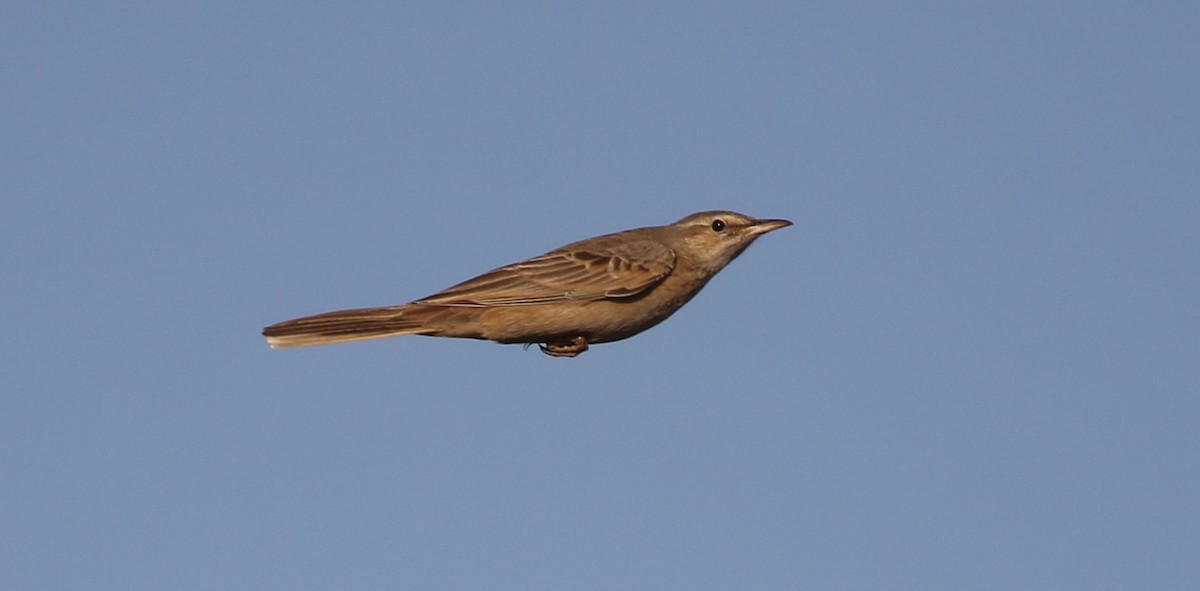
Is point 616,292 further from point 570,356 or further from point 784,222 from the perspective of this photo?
point 784,222

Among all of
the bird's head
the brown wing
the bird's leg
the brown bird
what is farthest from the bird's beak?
the bird's leg

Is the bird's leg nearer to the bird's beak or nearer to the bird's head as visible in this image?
the bird's head

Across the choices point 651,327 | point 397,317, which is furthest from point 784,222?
point 397,317

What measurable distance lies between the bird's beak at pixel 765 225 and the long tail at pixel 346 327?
12.1 ft

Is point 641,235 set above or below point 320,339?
above

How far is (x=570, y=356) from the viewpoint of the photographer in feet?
44.3

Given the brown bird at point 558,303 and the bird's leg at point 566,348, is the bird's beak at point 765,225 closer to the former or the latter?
the brown bird at point 558,303

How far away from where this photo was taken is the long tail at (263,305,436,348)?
12531 mm

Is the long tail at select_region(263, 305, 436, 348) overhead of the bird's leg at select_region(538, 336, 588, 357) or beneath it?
overhead

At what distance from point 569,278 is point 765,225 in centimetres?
234

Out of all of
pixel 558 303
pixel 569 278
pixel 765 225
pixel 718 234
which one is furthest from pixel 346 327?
pixel 765 225

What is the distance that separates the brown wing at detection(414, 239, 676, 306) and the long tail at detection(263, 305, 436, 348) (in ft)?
1.02

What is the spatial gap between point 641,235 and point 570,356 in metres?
2.10

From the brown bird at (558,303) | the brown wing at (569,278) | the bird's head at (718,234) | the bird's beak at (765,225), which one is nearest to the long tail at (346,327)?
the brown bird at (558,303)
